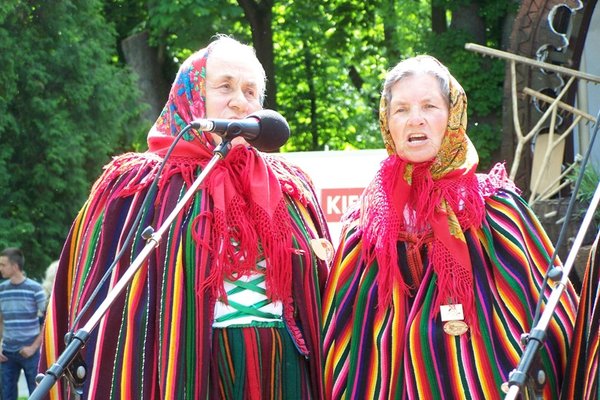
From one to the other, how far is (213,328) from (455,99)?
1.22 m

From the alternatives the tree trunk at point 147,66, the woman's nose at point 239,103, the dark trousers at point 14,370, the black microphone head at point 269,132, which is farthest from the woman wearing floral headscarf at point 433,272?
the tree trunk at point 147,66

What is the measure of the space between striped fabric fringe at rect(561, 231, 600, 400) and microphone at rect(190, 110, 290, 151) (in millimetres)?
1137

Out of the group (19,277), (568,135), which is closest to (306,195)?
(568,135)

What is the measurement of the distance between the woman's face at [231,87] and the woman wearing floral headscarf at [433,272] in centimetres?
57

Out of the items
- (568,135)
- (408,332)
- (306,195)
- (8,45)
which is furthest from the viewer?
(8,45)

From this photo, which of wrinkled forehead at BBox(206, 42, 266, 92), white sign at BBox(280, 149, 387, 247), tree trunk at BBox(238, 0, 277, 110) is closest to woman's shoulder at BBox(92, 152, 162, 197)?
wrinkled forehead at BBox(206, 42, 266, 92)

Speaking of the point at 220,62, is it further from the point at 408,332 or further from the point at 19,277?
the point at 19,277

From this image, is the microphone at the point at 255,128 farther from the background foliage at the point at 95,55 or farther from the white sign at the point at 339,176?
the background foliage at the point at 95,55

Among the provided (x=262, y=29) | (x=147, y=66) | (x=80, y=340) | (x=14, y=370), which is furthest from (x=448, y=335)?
(x=147, y=66)

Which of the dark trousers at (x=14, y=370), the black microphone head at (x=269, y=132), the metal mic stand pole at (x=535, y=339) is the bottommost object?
the dark trousers at (x=14, y=370)

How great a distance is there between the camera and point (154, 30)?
48.6ft

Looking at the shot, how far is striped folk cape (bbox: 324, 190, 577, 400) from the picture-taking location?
424 centimetres

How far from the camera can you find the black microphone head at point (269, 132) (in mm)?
4219

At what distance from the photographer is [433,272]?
14.4 ft
